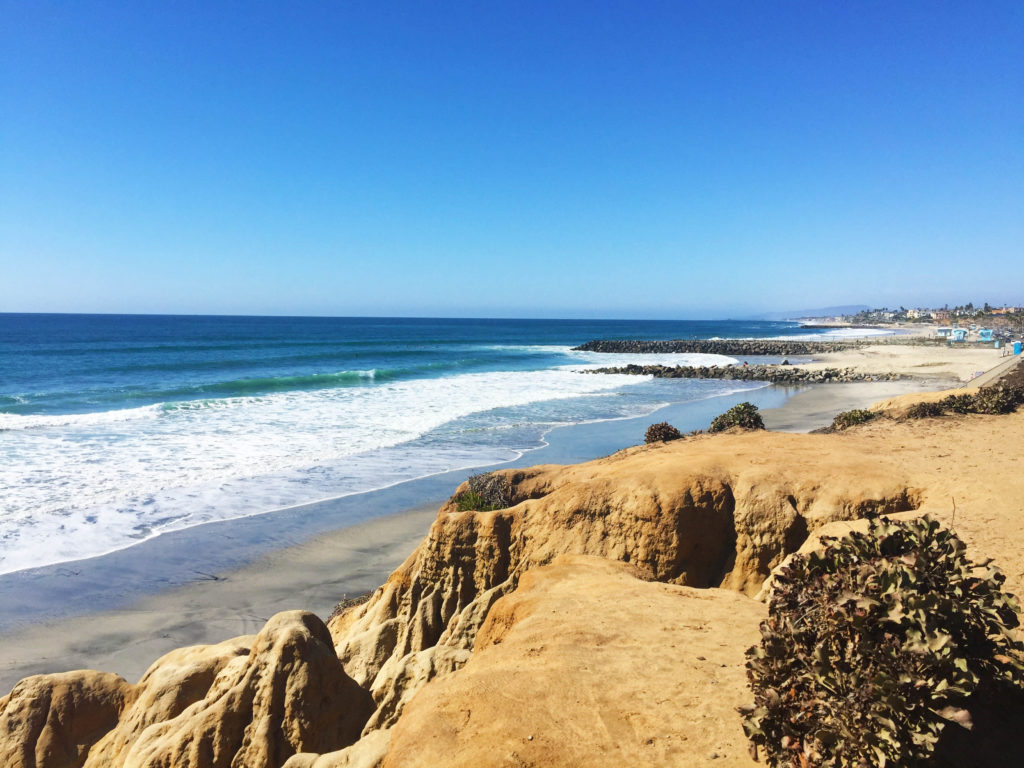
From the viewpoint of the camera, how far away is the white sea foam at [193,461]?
1356cm

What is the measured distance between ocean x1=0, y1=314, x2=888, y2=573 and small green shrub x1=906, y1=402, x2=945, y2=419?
1089 centimetres

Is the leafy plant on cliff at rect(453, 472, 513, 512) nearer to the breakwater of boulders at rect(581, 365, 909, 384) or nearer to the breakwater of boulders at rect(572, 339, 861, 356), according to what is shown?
the breakwater of boulders at rect(581, 365, 909, 384)

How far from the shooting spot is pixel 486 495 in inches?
405

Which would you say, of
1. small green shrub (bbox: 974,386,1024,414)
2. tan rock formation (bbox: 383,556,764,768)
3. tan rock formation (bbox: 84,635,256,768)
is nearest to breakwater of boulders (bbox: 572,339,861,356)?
small green shrub (bbox: 974,386,1024,414)

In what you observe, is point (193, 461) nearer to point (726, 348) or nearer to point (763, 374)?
point (763, 374)

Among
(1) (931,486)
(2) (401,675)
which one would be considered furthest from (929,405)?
(2) (401,675)

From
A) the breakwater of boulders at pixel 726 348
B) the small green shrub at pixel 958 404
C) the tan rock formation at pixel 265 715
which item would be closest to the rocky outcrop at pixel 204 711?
the tan rock formation at pixel 265 715

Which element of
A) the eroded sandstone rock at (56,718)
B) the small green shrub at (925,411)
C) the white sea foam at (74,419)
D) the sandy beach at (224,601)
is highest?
the small green shrub at (925,411)

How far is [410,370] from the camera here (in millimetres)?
49156

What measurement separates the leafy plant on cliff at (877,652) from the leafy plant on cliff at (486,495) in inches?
254

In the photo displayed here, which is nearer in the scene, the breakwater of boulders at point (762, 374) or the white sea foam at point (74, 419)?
the white sea foam at point (74, 419)

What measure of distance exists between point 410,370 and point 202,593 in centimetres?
3871

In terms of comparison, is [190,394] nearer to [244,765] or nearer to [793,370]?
[244,765]

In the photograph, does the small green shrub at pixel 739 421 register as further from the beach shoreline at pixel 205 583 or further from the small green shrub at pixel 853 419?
→ the beach shoreline at pixel 205 583
